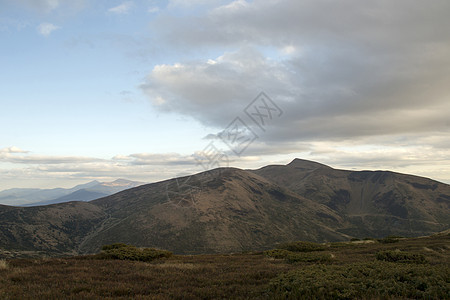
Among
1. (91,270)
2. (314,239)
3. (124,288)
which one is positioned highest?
(124,288)

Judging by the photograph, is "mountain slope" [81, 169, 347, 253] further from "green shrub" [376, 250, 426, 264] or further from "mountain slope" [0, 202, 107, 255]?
"green shrub" [376, 250, 426, 264]

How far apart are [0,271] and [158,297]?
34.9 feet

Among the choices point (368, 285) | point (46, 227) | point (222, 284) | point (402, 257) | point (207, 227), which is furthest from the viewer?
point (207, 227)

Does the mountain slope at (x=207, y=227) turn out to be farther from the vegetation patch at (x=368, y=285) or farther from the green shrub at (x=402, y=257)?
the vegetation patch at (x=368, y=285)

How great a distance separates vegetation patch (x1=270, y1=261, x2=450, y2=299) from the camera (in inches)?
330

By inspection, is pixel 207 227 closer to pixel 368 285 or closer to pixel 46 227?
pixel 46 227

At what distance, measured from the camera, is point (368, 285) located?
380 inches

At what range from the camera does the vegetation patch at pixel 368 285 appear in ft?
27.5

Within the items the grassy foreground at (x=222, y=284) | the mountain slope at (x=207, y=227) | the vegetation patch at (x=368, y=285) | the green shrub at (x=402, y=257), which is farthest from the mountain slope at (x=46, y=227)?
the vegetation patch at (x=368, y=285)

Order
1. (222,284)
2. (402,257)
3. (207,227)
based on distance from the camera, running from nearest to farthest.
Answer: (222,284) → (402,257) → (207,227)

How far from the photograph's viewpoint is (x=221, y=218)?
544ft

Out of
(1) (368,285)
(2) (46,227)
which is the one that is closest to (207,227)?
(2) (46,227)

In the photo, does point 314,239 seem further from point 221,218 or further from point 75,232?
point 75,232

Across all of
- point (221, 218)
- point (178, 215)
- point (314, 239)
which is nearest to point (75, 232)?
point (178, 215)
